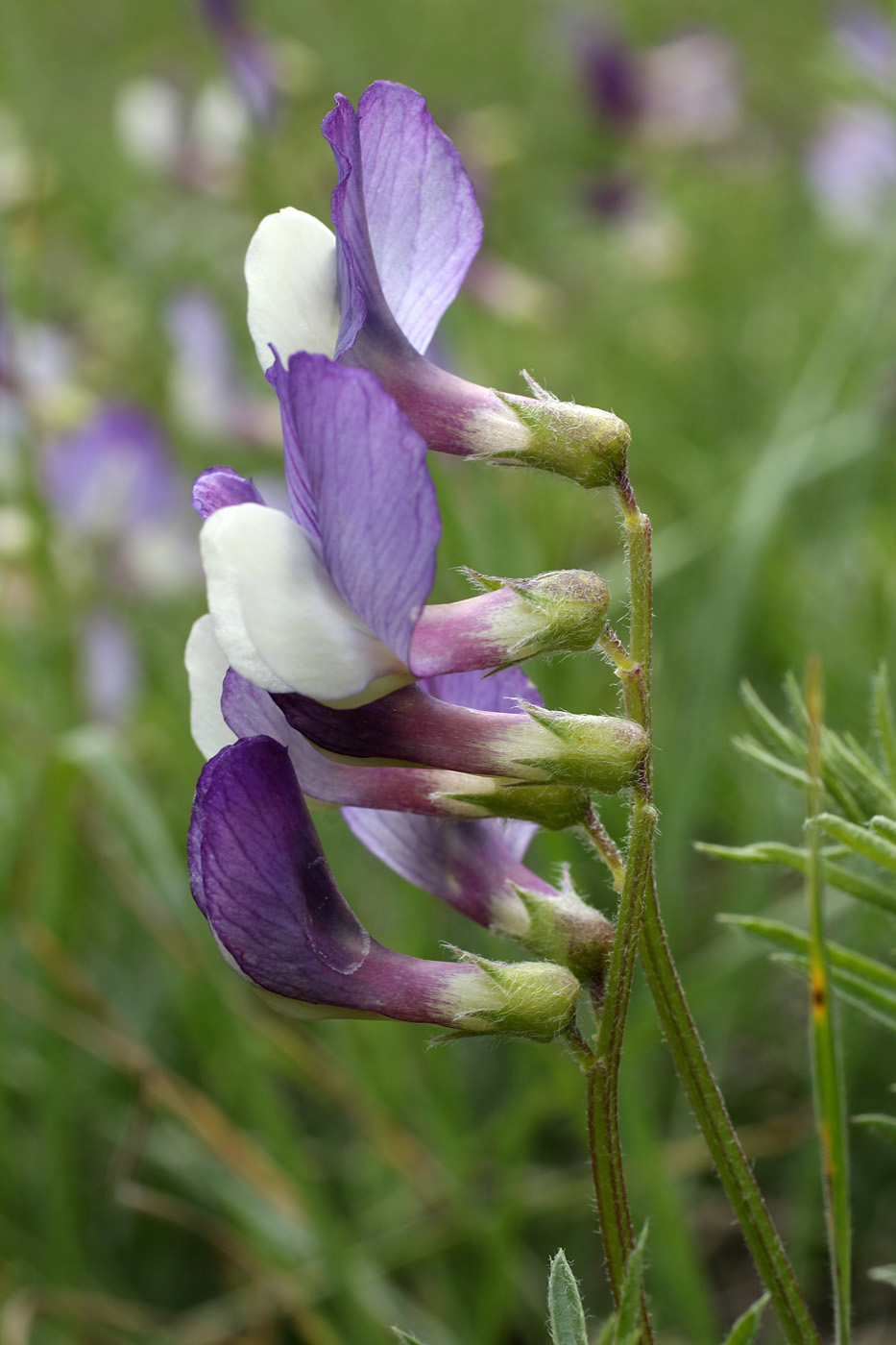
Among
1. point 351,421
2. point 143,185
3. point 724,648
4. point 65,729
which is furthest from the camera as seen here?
point 143,185

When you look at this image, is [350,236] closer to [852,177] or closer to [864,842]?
[864,842]

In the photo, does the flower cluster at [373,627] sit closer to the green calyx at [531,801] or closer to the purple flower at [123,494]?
the green calyx at [531,801]

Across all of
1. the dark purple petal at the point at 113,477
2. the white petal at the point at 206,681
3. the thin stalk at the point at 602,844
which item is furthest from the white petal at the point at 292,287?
the dark purple petal at the point at 113,477

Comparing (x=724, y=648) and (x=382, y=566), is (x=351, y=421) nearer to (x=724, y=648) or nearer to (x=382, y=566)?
(x=382, y=566)

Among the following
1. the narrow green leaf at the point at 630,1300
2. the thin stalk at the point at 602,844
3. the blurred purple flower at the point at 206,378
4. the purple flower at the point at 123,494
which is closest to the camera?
the narrow green leaf at the point at 630,1300

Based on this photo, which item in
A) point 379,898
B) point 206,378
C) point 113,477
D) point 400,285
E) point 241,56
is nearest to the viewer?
point 400,285

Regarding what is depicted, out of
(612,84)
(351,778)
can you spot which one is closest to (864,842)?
(351,778)

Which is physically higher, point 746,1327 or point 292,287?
point 292,287

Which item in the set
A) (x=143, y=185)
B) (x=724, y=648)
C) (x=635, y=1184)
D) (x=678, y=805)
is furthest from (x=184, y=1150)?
(x=143, y=185)
